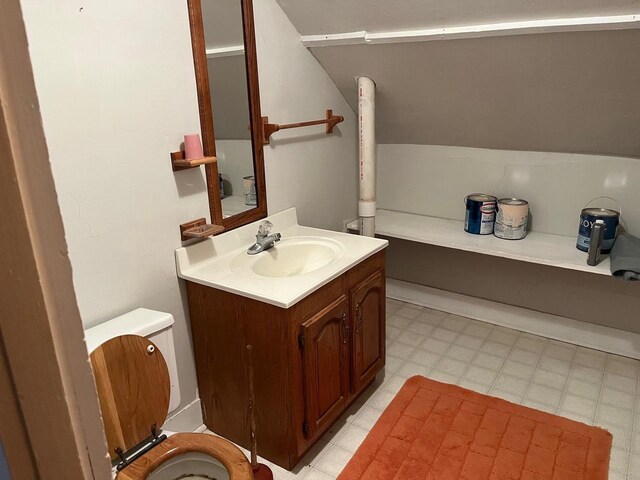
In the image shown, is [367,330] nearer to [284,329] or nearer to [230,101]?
[284,329]

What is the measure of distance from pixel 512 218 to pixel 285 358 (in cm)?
149

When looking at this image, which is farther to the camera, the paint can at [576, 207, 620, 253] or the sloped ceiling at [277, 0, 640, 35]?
the paint can at [576, 207, 620, 253]

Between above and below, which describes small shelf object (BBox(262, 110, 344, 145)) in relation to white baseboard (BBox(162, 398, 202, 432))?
above

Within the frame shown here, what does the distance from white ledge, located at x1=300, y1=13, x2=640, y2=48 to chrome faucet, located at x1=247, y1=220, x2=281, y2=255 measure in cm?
91

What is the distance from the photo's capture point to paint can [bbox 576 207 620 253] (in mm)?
2266

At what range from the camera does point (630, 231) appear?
2387mm

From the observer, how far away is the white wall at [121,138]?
1401 millimetres

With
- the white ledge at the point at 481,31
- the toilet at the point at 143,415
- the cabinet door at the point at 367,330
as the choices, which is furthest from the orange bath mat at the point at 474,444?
the white ledge at the point at 481,31

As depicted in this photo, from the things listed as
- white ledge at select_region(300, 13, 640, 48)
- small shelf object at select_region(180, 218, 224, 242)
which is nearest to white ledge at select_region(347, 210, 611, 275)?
white ledge at select_region(300, 13, 640, 48)

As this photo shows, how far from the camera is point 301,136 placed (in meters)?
2.42

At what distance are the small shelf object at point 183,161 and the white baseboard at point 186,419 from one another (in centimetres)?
95

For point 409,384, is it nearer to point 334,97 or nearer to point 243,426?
point 243,426

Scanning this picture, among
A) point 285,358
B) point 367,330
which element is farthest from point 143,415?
point 367,330

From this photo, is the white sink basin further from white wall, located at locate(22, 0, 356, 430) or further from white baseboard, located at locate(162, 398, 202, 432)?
white baseboard, located at locate(162, 398, 202, 432)
